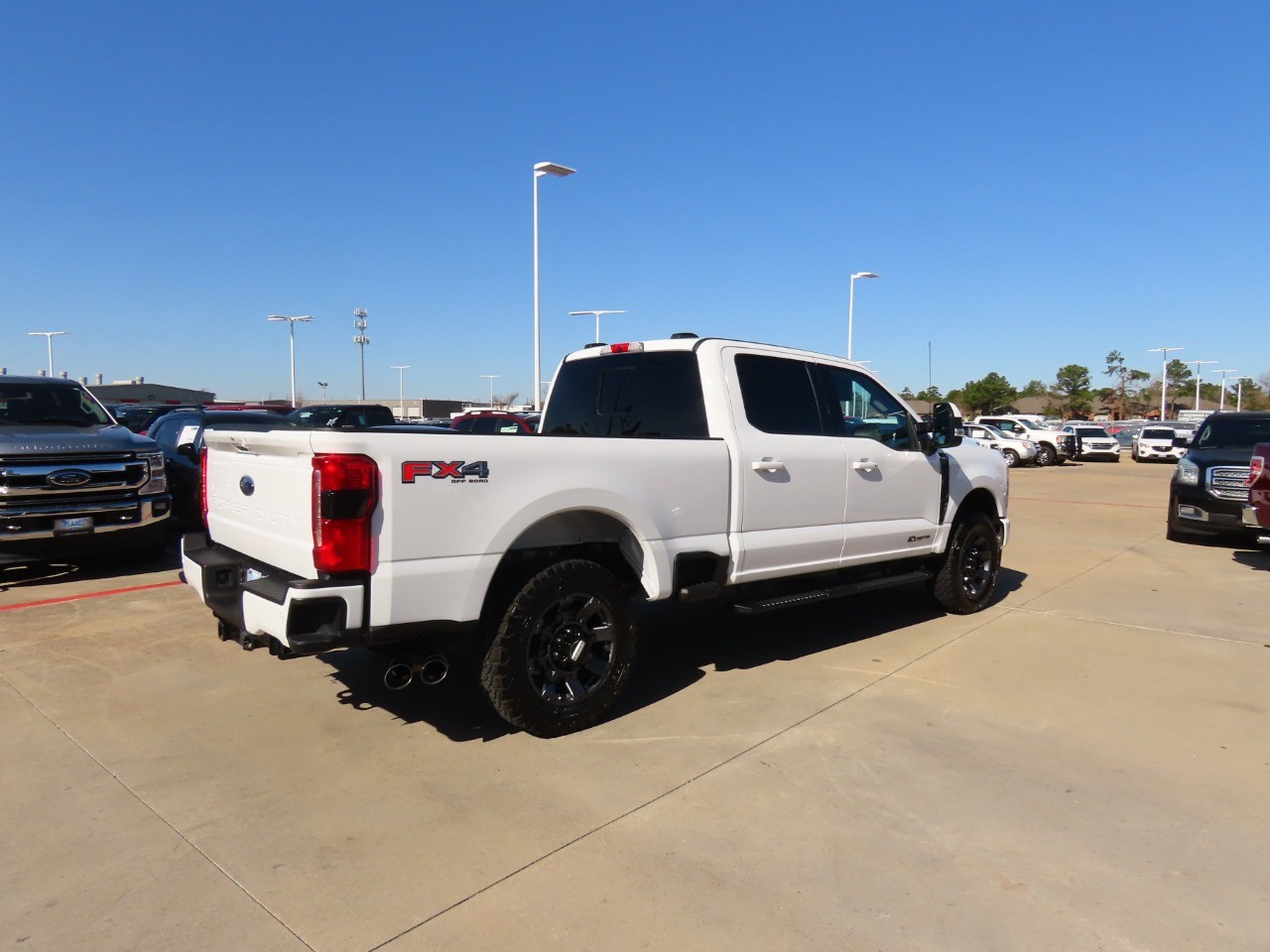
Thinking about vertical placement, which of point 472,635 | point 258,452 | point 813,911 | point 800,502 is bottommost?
point 813,911

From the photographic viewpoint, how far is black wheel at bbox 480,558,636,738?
394cm

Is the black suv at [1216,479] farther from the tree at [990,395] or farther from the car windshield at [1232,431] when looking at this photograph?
the tree at [990,395]

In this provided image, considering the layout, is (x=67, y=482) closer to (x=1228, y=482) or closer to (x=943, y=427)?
(x=943, y=427)

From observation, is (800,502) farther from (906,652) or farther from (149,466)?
(149,466)

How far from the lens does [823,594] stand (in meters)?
5.44

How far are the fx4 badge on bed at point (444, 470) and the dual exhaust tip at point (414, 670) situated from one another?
86 cm

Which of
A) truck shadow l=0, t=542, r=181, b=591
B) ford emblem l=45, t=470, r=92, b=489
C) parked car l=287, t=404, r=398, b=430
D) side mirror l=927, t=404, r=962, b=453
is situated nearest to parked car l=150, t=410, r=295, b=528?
truck shadow l=0, t=542, r=181, b=591

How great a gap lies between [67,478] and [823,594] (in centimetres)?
673

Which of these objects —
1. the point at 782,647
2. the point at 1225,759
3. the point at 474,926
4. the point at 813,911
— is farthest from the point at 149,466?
the point at 1225,759

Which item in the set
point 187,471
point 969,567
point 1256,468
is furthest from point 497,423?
point 1256,468

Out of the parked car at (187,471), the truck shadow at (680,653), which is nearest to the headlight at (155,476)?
the parked car at (187,471)

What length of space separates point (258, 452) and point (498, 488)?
120 centimetres

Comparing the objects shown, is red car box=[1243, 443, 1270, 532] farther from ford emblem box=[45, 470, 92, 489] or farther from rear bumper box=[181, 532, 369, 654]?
ford emblem box=[45, 470, 92, 489]

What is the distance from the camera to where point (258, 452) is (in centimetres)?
402
